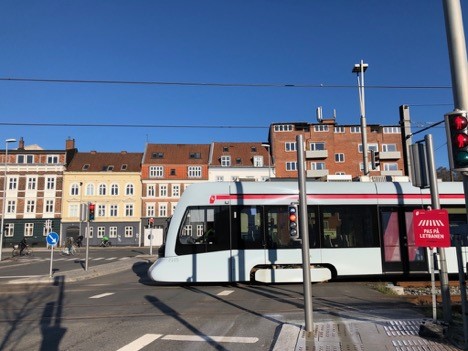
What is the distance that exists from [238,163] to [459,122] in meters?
57.9

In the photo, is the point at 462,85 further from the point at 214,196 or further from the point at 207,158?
the point at 207,158

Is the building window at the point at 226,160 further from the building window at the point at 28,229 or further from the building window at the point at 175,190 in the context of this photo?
the building window at the point at 28,229

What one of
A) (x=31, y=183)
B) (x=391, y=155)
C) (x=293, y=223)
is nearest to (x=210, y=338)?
(x=293, y=223)

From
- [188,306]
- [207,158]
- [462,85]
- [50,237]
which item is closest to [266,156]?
[207,158]

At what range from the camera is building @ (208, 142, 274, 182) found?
204 feet

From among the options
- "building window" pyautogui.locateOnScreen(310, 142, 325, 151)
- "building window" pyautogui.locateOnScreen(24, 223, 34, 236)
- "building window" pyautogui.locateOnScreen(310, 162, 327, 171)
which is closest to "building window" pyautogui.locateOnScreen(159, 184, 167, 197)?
"building window" pyautogui.locateOnScreen(24, 223, 34, 236)

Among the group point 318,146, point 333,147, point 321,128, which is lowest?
point 333,147

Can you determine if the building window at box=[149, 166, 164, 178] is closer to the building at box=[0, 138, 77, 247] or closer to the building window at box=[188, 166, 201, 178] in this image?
the building window at box=[188, 166, 201, 178]

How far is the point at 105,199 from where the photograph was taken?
61.5 m

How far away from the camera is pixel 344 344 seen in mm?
5984

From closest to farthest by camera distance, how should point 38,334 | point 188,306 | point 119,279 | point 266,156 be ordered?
1. point 38,334
2. point 188,306
3. point 119,279
4. point 266,156

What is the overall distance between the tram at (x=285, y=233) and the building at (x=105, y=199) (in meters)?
48.8

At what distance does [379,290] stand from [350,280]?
2.93 meters

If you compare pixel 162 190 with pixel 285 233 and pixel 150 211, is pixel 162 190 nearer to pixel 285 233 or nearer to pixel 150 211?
pixel 150 211
